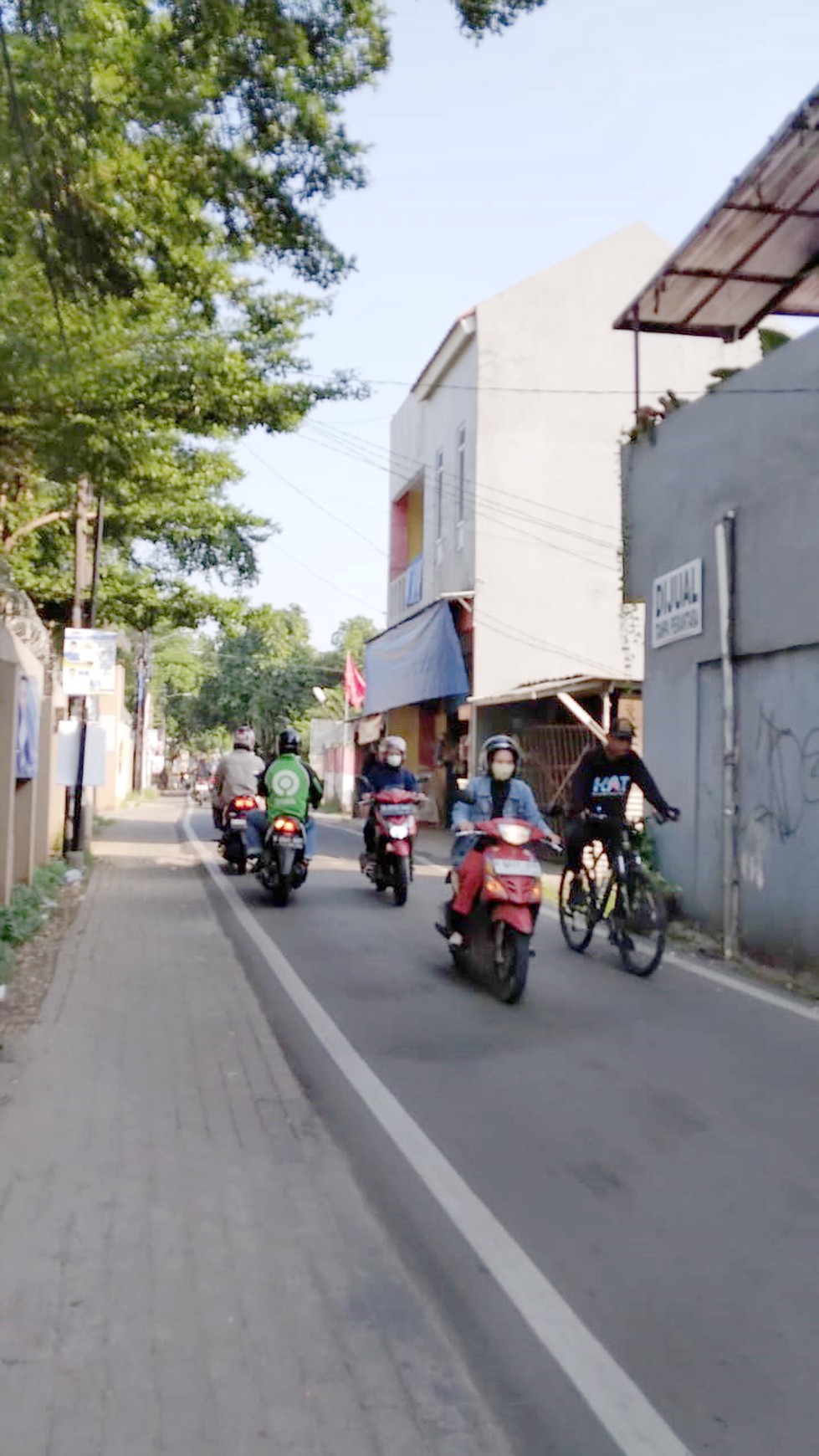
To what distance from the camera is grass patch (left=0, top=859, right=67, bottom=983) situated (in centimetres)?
953

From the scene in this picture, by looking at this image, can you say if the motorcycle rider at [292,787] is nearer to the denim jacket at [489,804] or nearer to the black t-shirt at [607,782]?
the black t-shirt at [607,782]

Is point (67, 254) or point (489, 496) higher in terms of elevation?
point (489, 496)

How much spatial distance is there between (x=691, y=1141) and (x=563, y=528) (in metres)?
22.4

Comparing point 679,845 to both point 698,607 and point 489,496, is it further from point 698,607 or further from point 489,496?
point 489,496

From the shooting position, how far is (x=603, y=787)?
10398 mm

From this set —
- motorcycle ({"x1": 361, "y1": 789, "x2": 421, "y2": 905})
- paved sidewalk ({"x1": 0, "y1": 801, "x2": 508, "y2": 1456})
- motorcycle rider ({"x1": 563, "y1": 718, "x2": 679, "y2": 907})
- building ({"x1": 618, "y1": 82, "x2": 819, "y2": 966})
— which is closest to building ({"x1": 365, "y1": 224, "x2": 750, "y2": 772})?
motorcycle ({"x1": 361, "y1": 789, "x2": 421, "y2": 905})

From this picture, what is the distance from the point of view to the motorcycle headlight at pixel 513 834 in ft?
28.9

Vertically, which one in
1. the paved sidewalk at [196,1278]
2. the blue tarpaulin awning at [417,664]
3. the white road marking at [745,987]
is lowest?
the paved sidewalk at [196,1278]

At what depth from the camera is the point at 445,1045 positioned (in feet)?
23.9

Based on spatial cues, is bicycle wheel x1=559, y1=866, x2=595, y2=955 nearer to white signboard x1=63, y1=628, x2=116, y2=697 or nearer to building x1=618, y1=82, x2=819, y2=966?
building x1=618, y1=82, x2=819, y2=966

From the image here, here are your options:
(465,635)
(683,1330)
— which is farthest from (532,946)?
(465,635)

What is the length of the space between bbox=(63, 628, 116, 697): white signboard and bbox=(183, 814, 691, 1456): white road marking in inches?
418

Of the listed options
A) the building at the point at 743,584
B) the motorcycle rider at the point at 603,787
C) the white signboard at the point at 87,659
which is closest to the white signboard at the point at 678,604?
the building at the point at 743,584

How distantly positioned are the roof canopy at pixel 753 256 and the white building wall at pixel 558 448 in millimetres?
11716
